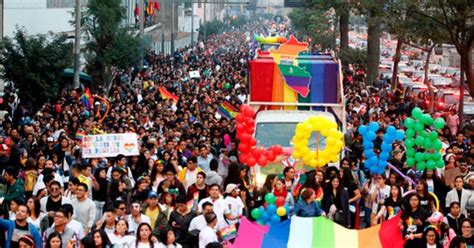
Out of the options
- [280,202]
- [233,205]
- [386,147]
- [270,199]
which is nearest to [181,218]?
[233,205]

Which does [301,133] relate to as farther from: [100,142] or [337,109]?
[337,109]

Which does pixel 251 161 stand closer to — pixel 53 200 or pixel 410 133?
pixel 410 133

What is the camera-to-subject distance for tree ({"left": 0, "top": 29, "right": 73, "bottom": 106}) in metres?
31.4

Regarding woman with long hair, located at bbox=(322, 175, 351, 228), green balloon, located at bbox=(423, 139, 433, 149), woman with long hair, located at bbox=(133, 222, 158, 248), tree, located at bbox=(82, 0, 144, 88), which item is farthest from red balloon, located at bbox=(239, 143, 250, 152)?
tree, located at bbox=(82, 0, 144, 88)

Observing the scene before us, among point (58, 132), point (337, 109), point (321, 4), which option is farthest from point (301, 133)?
point (321, 4)

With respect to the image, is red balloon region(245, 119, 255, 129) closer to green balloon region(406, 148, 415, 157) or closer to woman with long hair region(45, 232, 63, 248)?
green balloon region(406, 148, 415, 157)

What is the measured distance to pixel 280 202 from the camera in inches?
618

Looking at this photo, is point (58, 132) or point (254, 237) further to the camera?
point (58, 132)

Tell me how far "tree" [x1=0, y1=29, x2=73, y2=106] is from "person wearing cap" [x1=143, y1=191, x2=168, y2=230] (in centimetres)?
1656

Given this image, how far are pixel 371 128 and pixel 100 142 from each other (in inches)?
168

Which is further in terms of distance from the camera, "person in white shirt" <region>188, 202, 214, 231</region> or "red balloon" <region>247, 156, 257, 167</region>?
"red balloon" <region>247, 156, 257, 167</region>

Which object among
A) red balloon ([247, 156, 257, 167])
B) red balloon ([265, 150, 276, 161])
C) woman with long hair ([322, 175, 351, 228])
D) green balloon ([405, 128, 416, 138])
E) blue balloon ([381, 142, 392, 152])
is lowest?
woman with long hair ([322, 175, 351, 228])

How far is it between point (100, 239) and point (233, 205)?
316 cm

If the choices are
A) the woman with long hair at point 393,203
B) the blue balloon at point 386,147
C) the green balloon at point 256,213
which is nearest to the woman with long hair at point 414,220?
the woman with long hair at point 393,203
